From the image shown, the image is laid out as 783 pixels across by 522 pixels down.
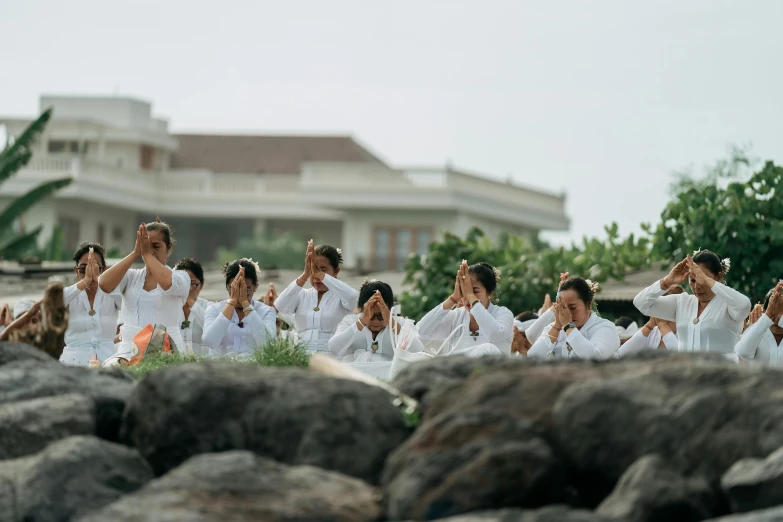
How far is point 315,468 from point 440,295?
1403 cm

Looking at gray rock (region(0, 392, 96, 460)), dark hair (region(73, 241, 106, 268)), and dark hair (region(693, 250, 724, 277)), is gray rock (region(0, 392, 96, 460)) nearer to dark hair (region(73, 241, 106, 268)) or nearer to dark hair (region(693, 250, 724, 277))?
dark hair (region(73, 241, 106, 268))

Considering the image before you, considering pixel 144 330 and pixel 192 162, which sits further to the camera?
pixel 192 162

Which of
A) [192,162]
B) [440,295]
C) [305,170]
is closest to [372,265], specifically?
[305,170]

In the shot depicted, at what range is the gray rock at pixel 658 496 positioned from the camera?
23.7 ft

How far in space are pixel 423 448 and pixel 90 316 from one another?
551cm

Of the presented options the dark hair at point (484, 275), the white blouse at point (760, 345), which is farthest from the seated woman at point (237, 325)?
the white blouse at point (760, 345)

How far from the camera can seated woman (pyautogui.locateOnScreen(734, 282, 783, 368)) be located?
12.1 meters

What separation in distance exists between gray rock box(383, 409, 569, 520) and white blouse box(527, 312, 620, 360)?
4.32 metres

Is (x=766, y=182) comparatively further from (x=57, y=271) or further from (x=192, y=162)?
(x=192, y=162)

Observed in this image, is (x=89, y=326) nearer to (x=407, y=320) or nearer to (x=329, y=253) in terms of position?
(x=329, y=253)

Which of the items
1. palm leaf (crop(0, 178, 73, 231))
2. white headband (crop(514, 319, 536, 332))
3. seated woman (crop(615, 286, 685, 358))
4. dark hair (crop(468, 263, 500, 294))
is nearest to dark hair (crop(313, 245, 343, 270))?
dark hair (crop(468, 263, 500, 294))

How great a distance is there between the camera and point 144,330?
40.5 ft

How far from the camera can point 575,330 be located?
39.8 ft

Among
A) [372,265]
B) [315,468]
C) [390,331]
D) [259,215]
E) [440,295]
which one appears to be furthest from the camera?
[259,215]
